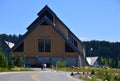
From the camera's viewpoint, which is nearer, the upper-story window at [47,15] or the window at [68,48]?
the window at [68,48]

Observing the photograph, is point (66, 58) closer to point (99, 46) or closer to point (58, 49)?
point (58, 49)

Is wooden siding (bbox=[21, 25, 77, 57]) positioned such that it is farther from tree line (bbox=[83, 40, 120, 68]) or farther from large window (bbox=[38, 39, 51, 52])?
tree line (bbox=[83, 40, 120, 68])

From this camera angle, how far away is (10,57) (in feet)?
290

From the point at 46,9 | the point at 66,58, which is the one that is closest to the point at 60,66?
the point at 66,58

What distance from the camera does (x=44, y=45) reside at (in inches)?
3561

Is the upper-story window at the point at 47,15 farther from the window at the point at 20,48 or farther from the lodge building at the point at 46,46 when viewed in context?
the window at the point at 20,48

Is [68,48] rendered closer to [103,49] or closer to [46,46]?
[46,46]

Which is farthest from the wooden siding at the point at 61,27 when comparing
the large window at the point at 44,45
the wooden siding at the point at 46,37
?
the large window at the point at 44,45

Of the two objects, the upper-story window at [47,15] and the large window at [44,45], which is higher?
the upper-story window at [47,15]

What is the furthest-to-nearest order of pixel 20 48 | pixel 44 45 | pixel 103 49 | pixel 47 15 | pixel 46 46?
pixel 103 49 → pixel 47 15 → pixel 46 46 → pixel 44 45 → pixel 20 48

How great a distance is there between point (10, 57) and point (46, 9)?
13.1 m

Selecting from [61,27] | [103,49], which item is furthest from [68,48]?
[103,49]

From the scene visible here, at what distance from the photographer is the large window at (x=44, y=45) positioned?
90.4 m

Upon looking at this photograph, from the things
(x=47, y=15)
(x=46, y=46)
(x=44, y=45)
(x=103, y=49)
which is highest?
(x=103, y=49)
